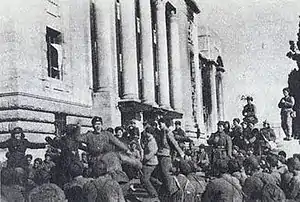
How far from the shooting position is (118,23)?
855 inches

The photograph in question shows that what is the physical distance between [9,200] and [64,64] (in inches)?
337

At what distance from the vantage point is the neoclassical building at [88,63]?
13.0m

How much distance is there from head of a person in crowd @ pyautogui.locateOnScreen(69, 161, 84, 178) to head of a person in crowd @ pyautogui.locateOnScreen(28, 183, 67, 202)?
177 cm

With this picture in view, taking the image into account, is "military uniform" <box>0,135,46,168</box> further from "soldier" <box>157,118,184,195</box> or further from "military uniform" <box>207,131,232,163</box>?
"military uniform" <box>207,131,232,163</box>

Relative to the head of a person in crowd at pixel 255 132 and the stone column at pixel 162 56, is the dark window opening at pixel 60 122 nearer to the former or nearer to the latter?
the head of a person in crowd at pixel 255 132

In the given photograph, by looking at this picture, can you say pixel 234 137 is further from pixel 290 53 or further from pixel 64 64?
pixel 290 53

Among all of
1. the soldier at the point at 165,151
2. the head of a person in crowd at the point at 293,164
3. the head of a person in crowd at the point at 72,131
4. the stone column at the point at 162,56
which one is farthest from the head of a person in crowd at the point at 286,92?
the head of a person in crowd at the point at 72,131

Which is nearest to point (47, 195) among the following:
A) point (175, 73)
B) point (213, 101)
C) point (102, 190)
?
point (102, 190)

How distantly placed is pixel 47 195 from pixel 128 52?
13.4 meters

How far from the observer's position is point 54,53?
52.3ft

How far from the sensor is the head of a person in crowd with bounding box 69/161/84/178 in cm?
951

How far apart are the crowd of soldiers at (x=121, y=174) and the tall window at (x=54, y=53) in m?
4.67

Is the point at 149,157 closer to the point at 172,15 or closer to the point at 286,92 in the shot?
the point at 286,92

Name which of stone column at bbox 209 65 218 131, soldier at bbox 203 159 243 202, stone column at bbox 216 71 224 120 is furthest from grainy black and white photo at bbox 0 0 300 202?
stone column at bbox 216 71 224 120
